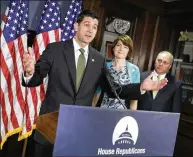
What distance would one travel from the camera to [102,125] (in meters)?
0.75

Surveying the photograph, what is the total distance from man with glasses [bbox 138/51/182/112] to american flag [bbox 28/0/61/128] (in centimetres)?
108

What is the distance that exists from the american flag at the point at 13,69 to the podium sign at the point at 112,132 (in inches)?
76.1

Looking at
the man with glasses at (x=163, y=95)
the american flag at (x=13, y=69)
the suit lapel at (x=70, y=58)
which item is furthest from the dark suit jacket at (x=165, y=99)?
the american flag at (x=13, y=69)

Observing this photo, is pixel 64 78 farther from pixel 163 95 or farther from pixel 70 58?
pixel 163 95

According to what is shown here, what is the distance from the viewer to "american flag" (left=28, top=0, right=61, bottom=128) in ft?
8.62

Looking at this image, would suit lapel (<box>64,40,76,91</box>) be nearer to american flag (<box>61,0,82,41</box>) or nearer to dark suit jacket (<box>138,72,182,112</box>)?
dark suit jacket (<box>138,72,182,112</box>)

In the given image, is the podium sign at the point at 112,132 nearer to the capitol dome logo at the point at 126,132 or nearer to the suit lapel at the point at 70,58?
the capitol dome logo at the point at 126,132

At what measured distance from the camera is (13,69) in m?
2.51

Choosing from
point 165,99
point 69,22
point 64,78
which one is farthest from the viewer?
point 69,22

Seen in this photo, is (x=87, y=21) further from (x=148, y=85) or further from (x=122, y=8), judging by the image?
(x=122, y=8)

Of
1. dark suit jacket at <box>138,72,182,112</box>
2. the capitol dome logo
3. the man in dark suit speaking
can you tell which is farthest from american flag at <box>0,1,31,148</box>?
the capitol dome logo

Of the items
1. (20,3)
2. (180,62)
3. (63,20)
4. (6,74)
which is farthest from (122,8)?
Result: (6,74)

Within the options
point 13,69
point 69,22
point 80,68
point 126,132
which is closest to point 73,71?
point 80,68

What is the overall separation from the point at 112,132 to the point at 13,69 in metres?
1.98
